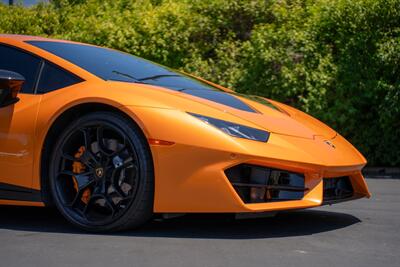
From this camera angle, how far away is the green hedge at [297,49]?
8773 millimetres

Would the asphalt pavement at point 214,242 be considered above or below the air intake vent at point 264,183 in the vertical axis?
below

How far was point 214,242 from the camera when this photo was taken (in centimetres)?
412

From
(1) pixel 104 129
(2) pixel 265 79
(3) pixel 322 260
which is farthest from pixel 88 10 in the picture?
(3) pixel 322 260

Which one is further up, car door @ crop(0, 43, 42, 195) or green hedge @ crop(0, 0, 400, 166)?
green hedge @ crop(0, 0, 400, 166)

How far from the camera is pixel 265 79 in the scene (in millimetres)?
9234

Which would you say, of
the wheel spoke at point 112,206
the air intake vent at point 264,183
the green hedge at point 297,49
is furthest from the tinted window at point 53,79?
the green hedge at point 297,49

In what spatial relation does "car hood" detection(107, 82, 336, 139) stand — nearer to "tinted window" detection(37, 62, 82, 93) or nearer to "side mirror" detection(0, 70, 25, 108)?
"tinted window" detection(37, 62, 82, 93)

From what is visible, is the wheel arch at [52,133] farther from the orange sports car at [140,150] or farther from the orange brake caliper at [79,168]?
the orange brake caliper at [79,168]

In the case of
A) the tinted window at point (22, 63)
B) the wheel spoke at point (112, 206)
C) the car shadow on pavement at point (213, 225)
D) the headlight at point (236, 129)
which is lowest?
the car shadow on pavement at point (213, 225)

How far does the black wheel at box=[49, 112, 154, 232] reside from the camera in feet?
13.8

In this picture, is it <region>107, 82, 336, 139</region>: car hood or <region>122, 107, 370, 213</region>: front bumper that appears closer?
<region>122, 107, 370, 213</region>: front bumper

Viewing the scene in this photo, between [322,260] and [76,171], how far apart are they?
1.66 metres

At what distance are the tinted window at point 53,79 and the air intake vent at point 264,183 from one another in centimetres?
124

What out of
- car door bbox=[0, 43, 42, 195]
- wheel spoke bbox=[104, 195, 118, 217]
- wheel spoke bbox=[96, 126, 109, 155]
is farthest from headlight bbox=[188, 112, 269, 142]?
car door bbox=[0, 43, 42, 195]
